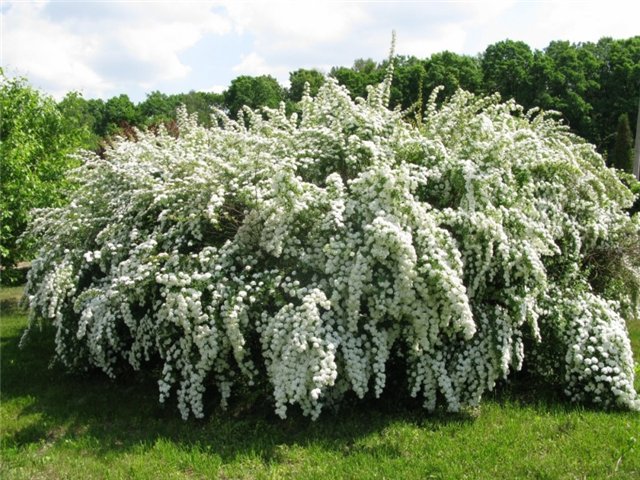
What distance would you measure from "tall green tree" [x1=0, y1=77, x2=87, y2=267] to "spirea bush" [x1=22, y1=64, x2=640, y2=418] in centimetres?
303

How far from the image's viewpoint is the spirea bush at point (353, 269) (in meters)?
4.16

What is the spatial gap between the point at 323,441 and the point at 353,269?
1226 mm

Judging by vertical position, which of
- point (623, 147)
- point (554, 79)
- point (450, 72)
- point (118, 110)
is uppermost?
point (118, 110)

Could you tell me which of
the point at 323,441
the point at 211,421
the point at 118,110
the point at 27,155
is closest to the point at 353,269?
the point at 323,441

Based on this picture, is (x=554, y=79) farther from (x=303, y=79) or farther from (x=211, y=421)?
(x=211, y=421)

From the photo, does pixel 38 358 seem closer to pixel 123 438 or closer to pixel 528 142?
pixel 123 438

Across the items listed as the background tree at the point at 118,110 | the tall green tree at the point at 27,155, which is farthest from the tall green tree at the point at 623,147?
the background tree at the point at 118,110

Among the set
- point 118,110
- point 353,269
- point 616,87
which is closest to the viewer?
point 353,269

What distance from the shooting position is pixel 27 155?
846 centimetres

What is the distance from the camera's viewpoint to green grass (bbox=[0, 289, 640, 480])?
12.4ft

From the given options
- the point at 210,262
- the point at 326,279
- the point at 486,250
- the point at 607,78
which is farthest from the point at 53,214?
the point at 607,78

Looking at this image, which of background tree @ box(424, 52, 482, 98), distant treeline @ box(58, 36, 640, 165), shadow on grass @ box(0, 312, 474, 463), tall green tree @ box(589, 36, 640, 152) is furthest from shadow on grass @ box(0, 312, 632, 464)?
tall green tree @ box(589, 36, 640, 152)

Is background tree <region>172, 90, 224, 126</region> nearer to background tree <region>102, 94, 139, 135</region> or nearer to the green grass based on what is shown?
background tree <region>102, 94, 139, 135</region>

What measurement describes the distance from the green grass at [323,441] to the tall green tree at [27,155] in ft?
13.1
